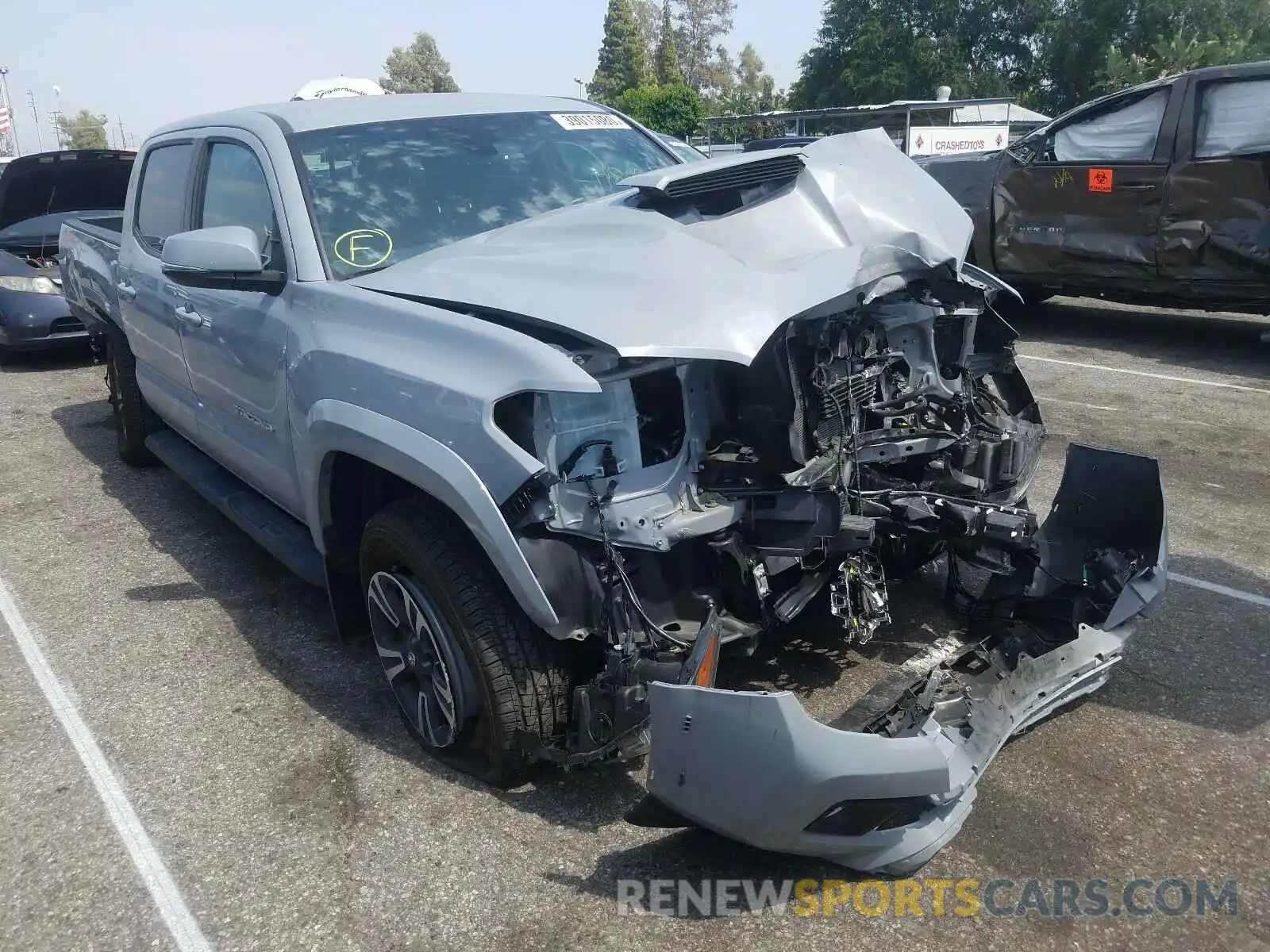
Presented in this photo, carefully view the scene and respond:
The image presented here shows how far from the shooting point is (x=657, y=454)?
2.78 meters

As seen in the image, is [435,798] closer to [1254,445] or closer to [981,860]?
[981,860]

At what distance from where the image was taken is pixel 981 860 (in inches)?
103

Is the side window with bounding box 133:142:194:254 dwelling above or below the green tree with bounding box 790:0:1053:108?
below

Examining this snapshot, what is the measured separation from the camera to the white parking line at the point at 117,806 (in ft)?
8.30

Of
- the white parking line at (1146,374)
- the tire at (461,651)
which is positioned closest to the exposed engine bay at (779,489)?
the tire at (461,651)

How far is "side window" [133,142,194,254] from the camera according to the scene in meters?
4.58

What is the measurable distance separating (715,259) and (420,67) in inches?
3917

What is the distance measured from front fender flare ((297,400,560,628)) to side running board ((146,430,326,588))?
2.43 feet

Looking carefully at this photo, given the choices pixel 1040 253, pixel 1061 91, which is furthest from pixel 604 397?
pixel 1061 91

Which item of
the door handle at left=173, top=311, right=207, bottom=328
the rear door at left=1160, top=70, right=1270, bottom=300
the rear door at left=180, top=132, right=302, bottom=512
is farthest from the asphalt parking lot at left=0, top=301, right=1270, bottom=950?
the rear door at left=1160, top=70, right=1270, bottom=300

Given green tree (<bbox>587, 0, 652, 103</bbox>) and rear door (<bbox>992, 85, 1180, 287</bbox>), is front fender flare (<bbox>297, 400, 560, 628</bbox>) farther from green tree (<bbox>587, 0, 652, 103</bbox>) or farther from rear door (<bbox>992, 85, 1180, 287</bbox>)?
green tree (<bbox>587, 0, 652, 103</bbox>)

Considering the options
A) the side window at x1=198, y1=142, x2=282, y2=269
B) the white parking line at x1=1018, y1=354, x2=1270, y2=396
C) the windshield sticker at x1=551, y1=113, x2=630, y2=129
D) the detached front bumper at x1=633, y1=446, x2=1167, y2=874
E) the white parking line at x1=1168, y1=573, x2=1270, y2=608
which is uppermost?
the windshield sticker at x1=551, y1=113, x2=630, y2=129

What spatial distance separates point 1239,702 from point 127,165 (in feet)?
31.6

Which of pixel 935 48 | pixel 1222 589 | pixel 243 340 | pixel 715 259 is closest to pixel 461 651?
pixel 715 259
